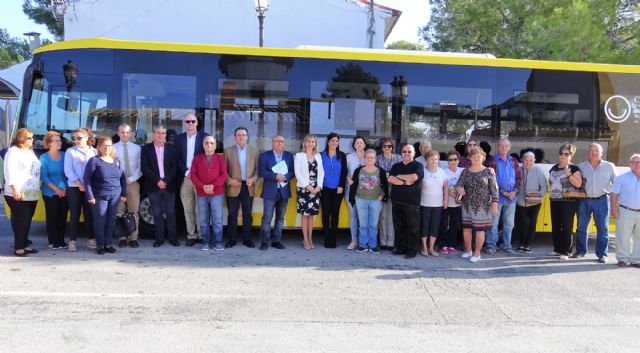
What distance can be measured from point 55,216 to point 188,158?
2.09 m

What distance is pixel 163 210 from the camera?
7324 mm

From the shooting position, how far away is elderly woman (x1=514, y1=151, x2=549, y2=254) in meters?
7.27

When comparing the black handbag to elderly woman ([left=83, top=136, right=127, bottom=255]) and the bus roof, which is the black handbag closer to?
elderly woman ([left=83, top=136, right=127, bottom=255])

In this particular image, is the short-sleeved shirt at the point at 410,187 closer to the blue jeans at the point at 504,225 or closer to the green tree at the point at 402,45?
the blue jeans at the point at 504,225

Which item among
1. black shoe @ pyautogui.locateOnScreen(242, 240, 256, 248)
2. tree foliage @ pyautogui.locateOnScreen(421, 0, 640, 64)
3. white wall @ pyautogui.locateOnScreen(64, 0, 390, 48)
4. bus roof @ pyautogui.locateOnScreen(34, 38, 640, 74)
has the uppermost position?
white wall @ pyautogui.locateOnScreen(64, 0, 390, 48)

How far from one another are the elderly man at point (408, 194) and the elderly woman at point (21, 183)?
507 centimetres

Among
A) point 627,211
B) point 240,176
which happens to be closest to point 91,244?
point 240,176

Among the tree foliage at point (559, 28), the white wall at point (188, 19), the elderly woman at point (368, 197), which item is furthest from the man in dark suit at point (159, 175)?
the white wall at point (188, 19)

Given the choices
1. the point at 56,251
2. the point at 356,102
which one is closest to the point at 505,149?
the point at 356,102

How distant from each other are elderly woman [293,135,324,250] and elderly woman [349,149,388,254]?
1.81 feet

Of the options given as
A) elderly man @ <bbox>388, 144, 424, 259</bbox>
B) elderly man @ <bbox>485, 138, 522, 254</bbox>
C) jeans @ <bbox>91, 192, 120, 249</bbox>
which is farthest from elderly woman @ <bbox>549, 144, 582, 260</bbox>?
jeans @ <bbox>91, 192, 120, 249</bbox>

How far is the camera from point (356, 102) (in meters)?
7.58

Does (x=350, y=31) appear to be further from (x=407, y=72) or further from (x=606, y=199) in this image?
(x=606, y=199)

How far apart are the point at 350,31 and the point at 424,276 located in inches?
606
